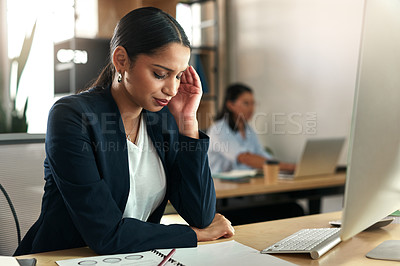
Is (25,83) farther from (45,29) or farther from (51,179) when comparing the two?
(51,179)

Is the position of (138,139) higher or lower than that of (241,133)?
higher

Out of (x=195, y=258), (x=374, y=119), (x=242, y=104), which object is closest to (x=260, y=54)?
(x=242, y=104)

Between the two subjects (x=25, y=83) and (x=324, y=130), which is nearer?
(x=25, y=83)

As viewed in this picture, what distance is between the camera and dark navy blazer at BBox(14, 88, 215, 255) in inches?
43.4

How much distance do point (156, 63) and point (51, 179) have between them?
424mm

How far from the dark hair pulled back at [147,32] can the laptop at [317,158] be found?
5.36ft

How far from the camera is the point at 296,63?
4406 mm

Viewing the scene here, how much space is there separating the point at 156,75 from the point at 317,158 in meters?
1.86

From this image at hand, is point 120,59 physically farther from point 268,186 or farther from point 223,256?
point 268,186

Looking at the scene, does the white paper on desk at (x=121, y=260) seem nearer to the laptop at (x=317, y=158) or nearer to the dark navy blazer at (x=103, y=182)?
the dark navy blazer at (x=103, y=182)

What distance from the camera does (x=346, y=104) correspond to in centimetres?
395

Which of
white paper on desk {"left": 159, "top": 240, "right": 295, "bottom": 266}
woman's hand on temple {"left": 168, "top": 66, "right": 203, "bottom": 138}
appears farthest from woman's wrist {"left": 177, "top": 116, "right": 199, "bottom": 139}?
white paper on desk {"left": 159, "top": 240, "right": 295, "bottom": 266}

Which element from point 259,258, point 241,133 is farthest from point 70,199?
point 241,133

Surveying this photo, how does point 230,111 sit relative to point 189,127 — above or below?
below
